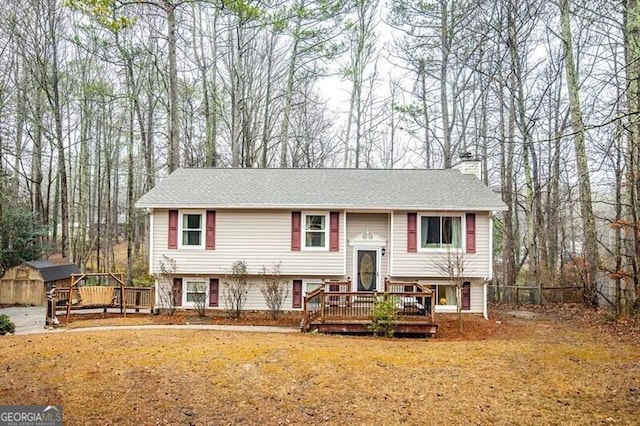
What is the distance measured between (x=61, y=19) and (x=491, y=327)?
79.1 ft

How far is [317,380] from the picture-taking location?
671cm

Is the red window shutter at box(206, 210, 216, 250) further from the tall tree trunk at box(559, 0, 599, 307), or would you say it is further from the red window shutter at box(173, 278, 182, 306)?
the tall tree trunk at box(559, 0, 599, 307)

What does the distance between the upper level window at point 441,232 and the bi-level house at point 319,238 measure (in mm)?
33

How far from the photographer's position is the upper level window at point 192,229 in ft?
45.8

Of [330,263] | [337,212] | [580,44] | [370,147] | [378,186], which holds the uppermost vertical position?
[580,44]

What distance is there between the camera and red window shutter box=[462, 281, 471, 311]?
14.0m

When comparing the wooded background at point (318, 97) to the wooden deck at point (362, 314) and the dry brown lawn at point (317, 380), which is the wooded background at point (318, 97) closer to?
the wooden deck at point (362, 314)

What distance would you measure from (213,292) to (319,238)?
13.1ft

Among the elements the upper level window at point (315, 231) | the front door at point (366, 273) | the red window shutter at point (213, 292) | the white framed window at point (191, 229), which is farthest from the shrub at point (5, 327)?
the front door at point (366, 273)

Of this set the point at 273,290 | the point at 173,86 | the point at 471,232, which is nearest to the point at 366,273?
the point at 273,290

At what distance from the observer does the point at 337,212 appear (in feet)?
45.7

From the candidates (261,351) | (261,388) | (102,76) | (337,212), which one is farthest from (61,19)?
(261,388)

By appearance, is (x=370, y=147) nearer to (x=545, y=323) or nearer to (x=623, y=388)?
(x=545, y=323)

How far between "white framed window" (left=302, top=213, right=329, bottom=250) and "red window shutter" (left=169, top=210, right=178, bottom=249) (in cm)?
418
